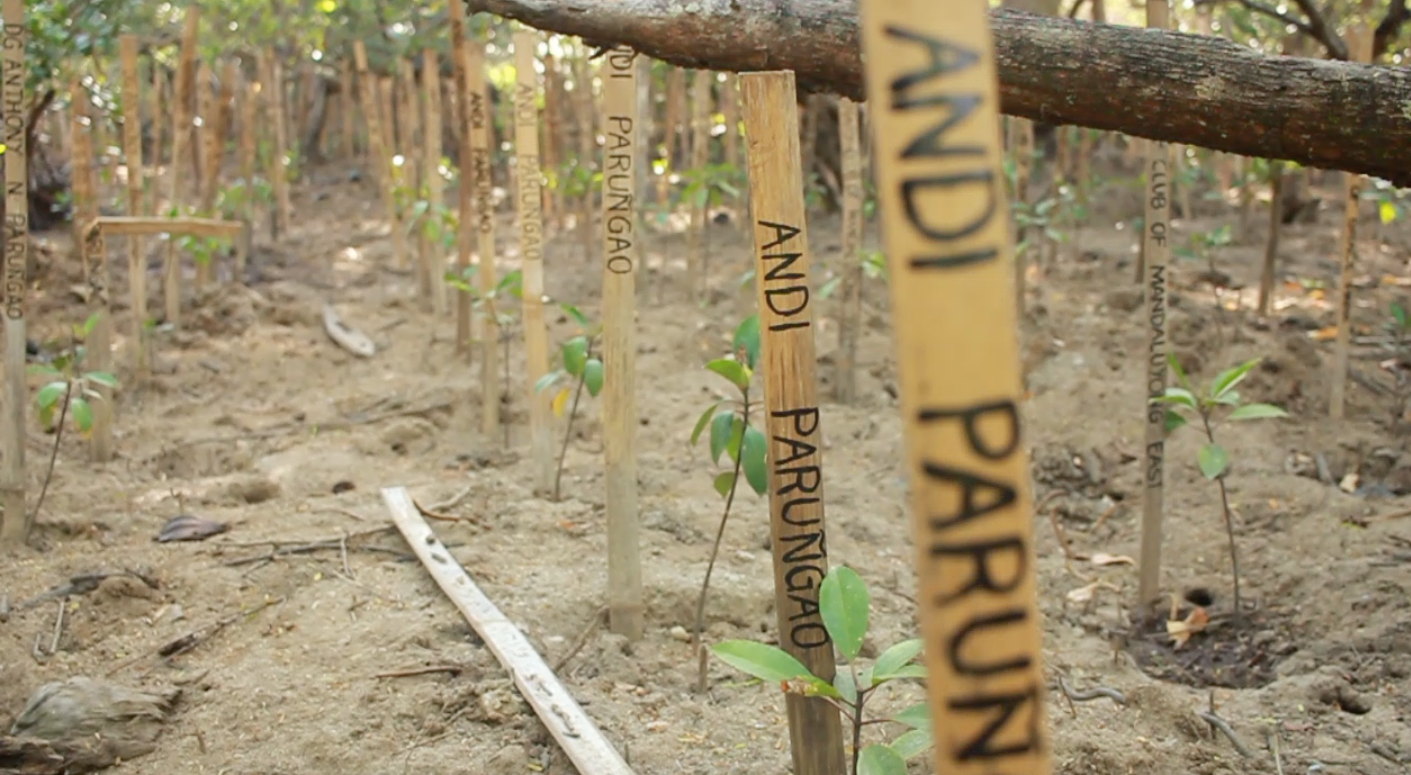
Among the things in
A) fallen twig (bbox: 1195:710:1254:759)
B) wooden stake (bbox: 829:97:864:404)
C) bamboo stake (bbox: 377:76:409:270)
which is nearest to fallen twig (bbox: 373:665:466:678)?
fallen twig (bbox: 1195:710:1254:759)

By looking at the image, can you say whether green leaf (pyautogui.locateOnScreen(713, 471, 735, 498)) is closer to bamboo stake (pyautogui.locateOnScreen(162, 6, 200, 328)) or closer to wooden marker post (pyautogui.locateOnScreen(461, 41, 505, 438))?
wooden marker post (pyautogui.locateOnScreen(461, 41, 505, 438))

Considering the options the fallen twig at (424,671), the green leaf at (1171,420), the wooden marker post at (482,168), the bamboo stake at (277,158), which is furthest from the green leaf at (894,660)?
the bamboo stake at (277,158)

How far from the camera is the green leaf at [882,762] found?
1.63m

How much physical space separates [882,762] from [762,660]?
0.22m

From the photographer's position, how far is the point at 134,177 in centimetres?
534

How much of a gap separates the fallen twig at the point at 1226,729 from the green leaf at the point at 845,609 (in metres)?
1.32

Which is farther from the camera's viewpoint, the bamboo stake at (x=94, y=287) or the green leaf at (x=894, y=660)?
the bamboo stake at (x=94, y=287)

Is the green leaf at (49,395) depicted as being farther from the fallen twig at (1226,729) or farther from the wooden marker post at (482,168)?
the fallen twig at (1226,729)

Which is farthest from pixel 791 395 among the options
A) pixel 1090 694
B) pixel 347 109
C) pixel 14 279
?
pixel 347 109

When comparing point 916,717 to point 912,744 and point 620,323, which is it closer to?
point 912,744

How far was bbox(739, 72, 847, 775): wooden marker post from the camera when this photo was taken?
183 centimetres

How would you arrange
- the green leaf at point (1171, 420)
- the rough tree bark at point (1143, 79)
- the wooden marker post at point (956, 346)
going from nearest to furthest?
the wooden marker post at point (956, 346) < the rough tree bark at point (1143, 79) < the green leaf at point (1171, 420)

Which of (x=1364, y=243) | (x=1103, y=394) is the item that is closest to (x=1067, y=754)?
(x=1103, y=394)

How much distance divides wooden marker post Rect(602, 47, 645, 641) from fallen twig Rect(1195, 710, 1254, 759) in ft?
4.53
